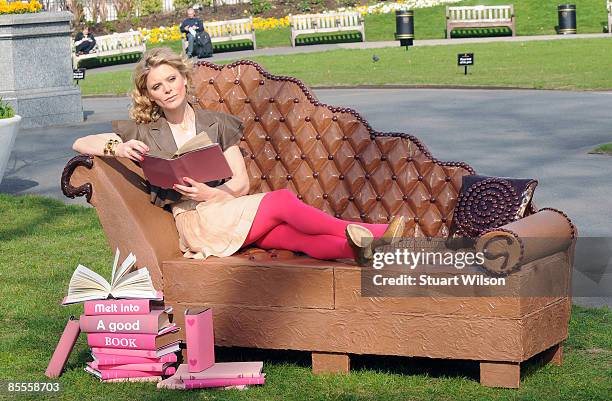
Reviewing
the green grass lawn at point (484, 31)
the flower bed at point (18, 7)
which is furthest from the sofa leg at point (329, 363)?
the green grass lawn at point (484, 31)

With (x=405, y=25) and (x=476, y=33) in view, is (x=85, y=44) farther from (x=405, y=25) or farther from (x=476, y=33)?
(x=476, y=33)

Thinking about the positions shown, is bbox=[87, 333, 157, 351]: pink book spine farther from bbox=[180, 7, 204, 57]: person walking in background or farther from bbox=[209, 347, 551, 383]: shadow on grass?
bbox=[180, 7, 204, 57]: person walking in background

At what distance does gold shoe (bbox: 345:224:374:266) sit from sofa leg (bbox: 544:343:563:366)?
3.40 ft

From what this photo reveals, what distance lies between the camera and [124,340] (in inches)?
232

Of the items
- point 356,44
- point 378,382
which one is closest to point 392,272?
point 378,382

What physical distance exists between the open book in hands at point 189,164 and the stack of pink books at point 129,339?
26.2 inches

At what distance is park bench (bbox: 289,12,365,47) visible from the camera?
36.6m

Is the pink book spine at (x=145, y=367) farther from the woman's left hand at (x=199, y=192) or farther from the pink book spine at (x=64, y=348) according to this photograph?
the woman's left hand at (x=199, y=192)

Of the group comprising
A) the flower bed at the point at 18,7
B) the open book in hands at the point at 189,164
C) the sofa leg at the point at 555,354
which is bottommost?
the sofa leg at the point at 555,354

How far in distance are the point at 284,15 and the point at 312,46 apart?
7.29 metres

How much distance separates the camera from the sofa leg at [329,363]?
5.91 metres

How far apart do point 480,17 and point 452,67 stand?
10.9 meters

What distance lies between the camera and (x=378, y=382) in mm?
5816

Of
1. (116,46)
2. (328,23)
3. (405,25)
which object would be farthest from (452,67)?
(328,23)
